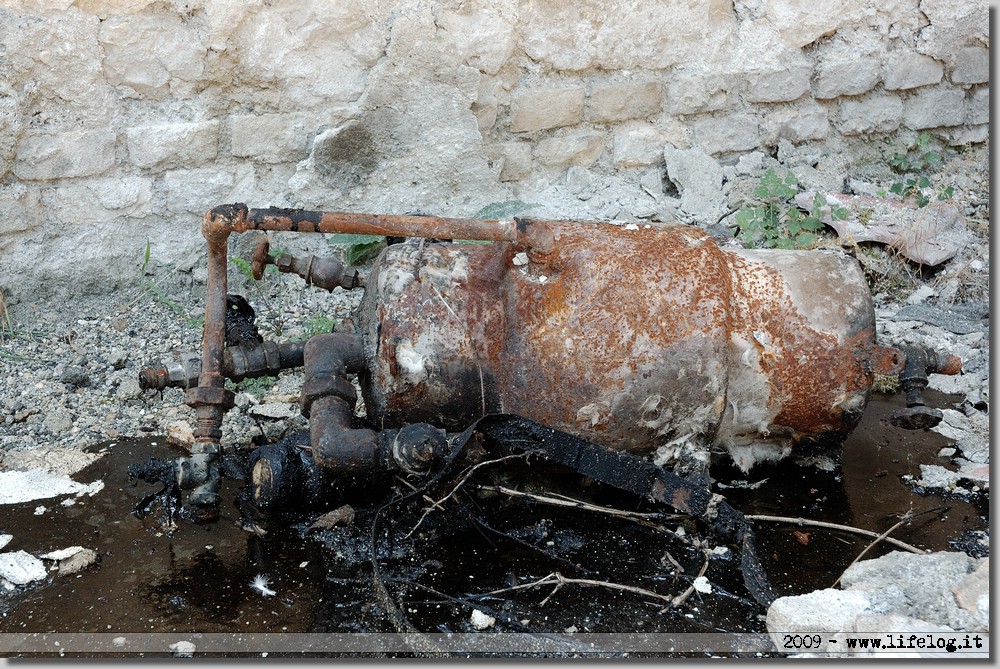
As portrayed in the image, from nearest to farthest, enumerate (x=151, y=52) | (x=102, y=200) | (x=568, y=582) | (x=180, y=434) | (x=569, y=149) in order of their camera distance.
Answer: (x=568, y=582)
(x=180, y=434)
(x=151, y=52)
(x=102, y=200)
(x=569, y=149)

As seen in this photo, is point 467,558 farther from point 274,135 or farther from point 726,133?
point 726,133

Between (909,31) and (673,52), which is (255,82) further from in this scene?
(909,31)

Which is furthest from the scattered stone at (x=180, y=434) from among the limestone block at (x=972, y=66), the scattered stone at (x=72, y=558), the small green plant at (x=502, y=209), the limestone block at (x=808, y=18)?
the limestone block at (x=972, y=66)

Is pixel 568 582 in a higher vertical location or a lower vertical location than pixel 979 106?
lower

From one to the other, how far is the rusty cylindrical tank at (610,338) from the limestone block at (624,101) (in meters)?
1.83

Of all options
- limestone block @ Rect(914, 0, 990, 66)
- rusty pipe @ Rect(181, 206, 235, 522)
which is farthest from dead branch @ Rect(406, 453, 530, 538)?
limestone block @ Rect(914, 0, 990, 66)

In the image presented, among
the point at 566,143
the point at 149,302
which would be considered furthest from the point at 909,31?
the point at 149,302

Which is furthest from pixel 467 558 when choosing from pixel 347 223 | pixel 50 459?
pixel 50 459

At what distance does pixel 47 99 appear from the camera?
3494 millimetres

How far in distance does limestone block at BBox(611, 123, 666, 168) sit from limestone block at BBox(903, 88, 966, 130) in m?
1.40

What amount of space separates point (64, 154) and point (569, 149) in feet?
7.33

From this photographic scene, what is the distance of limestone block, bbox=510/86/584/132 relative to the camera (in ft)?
13.4

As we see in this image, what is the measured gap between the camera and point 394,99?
152 inches

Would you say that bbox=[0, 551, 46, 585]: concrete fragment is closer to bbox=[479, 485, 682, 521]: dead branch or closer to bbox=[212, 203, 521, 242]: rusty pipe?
bbox=[212, 203, 521, 242]: rusty pipe
